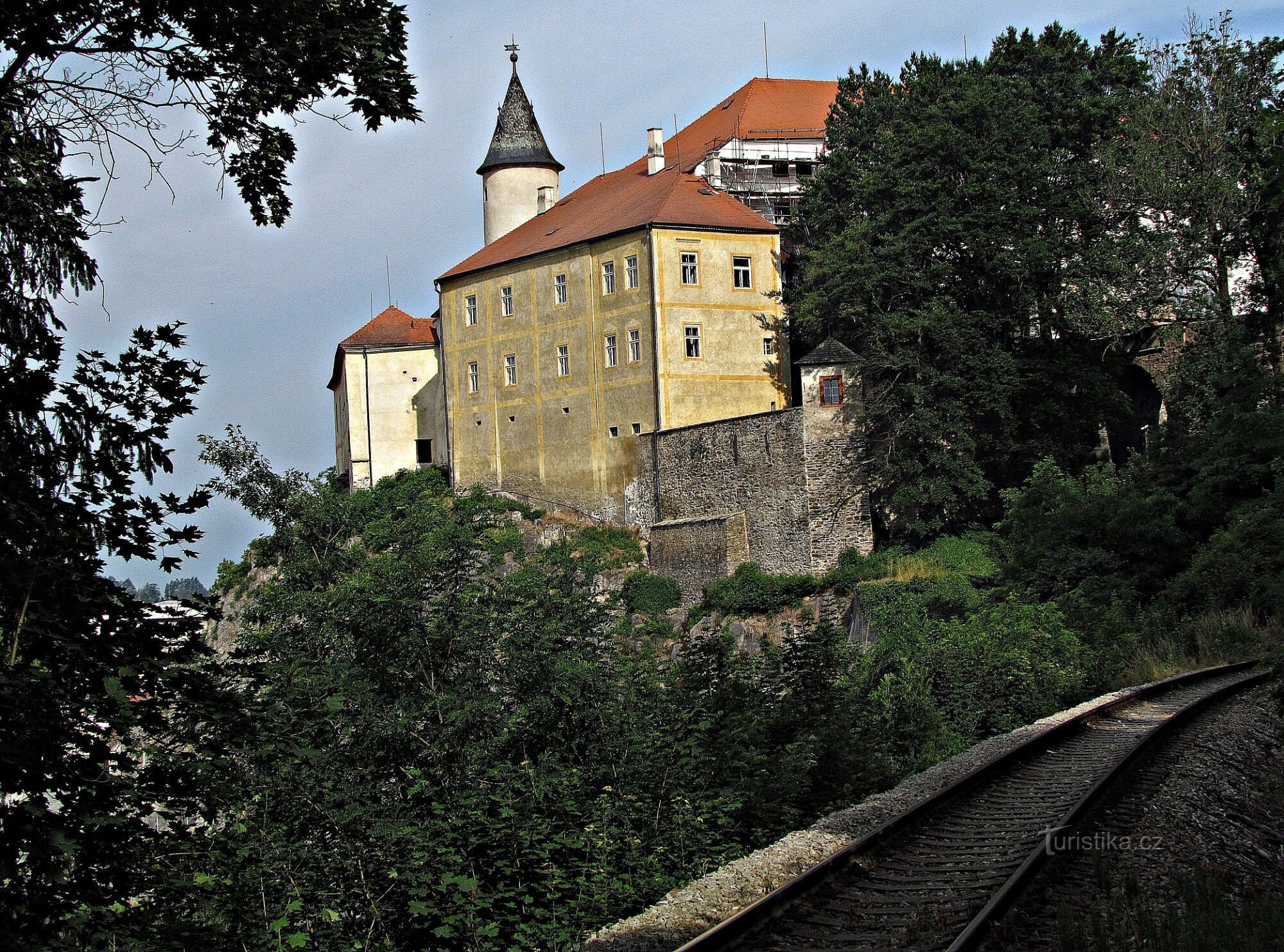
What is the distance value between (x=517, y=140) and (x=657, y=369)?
1940 centimetres

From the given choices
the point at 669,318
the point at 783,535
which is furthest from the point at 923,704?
the point at 669,318

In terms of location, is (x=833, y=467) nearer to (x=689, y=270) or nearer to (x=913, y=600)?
(x=913, y=600)

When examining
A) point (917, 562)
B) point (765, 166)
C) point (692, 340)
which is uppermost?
point (765, 166)

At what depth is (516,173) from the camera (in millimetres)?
58562

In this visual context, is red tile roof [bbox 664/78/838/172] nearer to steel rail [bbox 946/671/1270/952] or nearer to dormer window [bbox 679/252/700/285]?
dormer window [bbox 679/252/700/285]

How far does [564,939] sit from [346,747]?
3.61 m

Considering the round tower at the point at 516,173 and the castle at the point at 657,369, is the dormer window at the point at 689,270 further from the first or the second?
the round tower at the point at 516,173

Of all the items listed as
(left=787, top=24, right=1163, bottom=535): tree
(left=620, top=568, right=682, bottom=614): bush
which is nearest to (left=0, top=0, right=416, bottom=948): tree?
(left=787, top=24, right=1163, bottom=535): tree

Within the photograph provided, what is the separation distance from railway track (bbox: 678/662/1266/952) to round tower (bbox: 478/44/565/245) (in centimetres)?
4708

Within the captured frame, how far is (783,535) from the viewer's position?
39844mm

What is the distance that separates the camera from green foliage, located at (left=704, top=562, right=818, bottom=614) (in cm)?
3831

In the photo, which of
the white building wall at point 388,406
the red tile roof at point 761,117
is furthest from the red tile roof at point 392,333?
the red tile roof at point 761,117

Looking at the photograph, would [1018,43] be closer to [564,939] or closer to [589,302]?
[589,302]

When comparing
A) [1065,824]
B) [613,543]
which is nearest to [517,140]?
[613,543]
